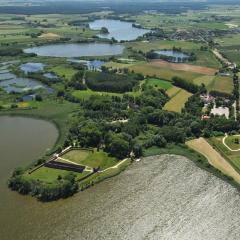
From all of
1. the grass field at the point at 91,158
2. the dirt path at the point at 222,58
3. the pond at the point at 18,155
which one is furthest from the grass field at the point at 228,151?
the dirt path at the point at 222,58

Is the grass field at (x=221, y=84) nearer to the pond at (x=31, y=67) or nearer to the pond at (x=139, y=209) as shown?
the pond at (x=139, y=209)

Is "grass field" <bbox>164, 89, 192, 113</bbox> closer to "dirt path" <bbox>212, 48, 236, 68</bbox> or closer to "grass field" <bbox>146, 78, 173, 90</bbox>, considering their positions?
"grass field" <bbox>146, 78, 173, 90</bbox>

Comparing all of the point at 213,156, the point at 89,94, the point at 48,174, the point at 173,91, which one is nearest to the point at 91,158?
the point at 48,174

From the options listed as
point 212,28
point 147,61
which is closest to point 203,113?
point 147,61

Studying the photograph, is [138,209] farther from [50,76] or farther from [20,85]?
[50,76]

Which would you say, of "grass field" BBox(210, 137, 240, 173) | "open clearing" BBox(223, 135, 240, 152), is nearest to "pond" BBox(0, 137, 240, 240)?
"grass field" BBox(210, 137, 240, 173)

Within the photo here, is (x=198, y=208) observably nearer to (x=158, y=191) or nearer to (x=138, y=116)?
(x=158, y=191)
